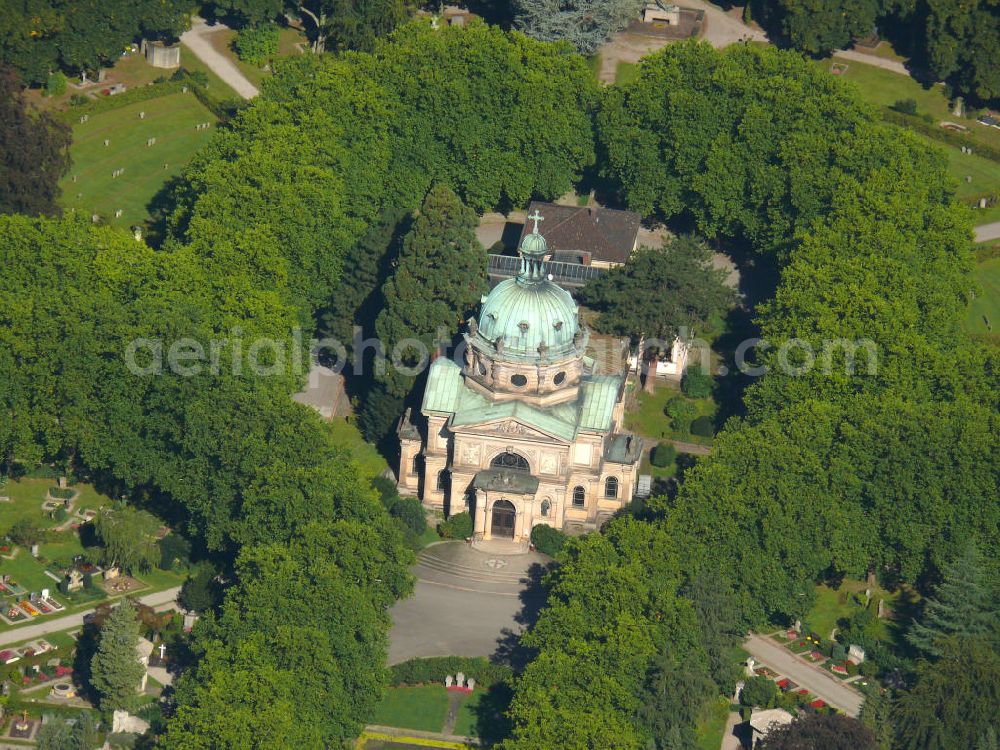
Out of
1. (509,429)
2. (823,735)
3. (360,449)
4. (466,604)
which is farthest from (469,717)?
(360,449)

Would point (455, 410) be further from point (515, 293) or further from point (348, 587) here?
point (348, 587)

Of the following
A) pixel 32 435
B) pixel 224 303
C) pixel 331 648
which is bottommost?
pixel 331 648

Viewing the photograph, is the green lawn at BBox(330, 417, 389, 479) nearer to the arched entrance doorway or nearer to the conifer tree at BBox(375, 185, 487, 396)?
the conifer tree at BBox(375, 185, 487, 396)

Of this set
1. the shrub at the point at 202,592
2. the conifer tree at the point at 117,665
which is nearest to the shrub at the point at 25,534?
the shrub at the point at 202,592

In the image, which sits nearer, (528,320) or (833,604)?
(528,320)

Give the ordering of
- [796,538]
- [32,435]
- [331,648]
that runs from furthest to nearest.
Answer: [32,435]
[796,538]
[331,648]

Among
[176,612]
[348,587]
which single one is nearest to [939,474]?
[348,587]

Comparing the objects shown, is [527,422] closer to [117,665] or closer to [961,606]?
[961,606]
